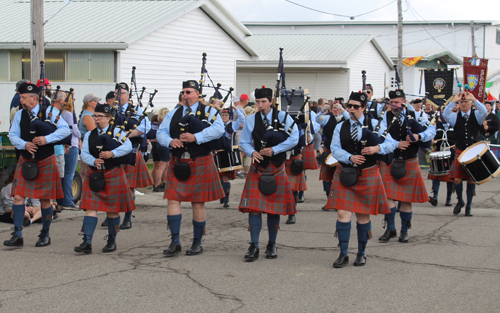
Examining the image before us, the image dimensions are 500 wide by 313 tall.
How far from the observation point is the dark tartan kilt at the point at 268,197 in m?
5.86

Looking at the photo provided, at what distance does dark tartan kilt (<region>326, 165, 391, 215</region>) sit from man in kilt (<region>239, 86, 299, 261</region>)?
0.57m

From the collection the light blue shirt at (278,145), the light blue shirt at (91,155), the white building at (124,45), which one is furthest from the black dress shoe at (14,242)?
the white building at (124,45)

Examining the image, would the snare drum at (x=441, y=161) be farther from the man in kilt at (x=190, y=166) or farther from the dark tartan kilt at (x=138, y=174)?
the dark tartan kilt at (x=138, y=174)

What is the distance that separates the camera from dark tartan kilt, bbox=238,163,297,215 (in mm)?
5855

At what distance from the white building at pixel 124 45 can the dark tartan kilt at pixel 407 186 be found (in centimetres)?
955

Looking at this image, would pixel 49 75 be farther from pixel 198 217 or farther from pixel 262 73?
pixel 262 73

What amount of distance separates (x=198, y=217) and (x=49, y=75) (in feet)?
35.1

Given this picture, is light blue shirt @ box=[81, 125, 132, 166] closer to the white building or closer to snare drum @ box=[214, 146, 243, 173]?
snare drum @ box=[214, 146, 243, 173]

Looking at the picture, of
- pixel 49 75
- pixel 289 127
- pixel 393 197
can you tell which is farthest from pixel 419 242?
pixel 49 75

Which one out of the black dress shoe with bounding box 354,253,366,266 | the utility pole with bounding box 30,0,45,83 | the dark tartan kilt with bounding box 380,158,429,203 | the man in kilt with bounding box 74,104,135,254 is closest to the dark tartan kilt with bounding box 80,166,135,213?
the man in kilt with bounding box 74,104,135,254

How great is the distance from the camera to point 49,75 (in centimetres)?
1537

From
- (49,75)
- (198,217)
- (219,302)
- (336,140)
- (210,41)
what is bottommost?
(219,302)

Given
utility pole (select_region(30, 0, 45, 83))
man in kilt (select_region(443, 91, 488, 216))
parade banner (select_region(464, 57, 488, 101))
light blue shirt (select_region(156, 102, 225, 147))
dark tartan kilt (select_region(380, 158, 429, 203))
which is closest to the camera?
light blue shirt (select_region(156, 102, 225, 147))

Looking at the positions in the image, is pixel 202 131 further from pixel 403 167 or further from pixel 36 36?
pixel 36 36
